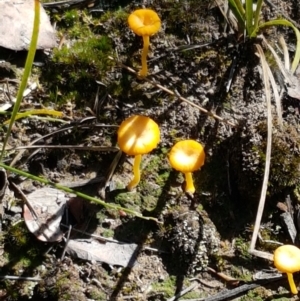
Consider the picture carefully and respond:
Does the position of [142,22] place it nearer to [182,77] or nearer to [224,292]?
[182,77]

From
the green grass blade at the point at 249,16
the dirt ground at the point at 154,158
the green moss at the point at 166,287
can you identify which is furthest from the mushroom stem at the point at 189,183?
the green grass blade at the point at 249,16

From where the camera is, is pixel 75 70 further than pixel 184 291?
Yes

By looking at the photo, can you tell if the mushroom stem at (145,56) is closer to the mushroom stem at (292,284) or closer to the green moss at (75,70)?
the green moss at (75,70)

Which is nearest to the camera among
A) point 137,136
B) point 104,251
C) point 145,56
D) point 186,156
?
point 137,136

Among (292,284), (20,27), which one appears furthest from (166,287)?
(20,27)

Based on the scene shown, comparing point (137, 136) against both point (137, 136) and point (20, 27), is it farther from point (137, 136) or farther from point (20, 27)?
point (20, 27)

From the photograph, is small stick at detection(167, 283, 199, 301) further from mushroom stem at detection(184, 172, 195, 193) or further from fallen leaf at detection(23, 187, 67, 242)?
fallen leaf at detection(23, 187, 67, 242)
